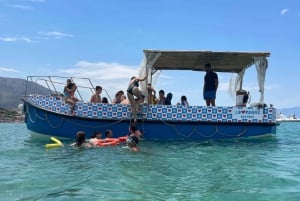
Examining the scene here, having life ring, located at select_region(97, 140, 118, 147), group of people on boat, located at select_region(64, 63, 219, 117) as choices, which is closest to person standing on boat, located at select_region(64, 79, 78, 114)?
group of people on boat, located at select_region(64, 63, 219, 117)

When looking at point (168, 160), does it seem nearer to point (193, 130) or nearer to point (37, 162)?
point (37, 162)

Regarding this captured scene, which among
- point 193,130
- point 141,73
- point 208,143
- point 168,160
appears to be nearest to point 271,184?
point 168,160

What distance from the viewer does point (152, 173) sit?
8.34 metres

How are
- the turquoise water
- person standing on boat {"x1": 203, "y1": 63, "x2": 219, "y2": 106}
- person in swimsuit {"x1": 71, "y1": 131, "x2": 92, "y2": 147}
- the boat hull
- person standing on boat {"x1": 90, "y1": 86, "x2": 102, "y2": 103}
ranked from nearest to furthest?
the turquoise water < person in swimsuit {"x1": 71, "y1": 131, "x2": 92, "y2": 147} < the boat hull < person standing on boat {"x1": 90, "y1": 86, "x2": 102, "y2": 103} < person standing on boat {"x1": 203, "y1": 63, "x2": 219, "y2": 106}

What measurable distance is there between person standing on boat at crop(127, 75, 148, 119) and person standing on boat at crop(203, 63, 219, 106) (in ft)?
8.05

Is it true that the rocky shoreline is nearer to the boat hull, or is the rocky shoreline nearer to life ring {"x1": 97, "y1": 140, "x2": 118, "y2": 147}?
the boat hull

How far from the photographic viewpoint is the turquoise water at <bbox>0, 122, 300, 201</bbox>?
661cm

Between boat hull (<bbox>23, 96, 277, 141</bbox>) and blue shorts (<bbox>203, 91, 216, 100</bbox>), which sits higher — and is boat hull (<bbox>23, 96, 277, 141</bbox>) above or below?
below

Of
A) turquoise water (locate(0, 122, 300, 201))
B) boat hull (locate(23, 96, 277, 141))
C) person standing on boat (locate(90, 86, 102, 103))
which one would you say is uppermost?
person standing on boat (locate(90, 86, 102, 103))

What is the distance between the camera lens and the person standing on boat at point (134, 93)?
47.3ft

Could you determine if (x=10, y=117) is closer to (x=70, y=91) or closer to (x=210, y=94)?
(x=70, y=91)

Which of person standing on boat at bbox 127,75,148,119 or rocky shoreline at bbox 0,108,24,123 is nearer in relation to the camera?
person standing on boat at bbox 127,75,148,119

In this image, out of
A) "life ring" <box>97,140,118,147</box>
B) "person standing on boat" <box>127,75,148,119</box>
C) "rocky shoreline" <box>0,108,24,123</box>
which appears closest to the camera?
"life ring" <box>97,140,118,147</box>

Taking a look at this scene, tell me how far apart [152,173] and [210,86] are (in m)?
7.84
